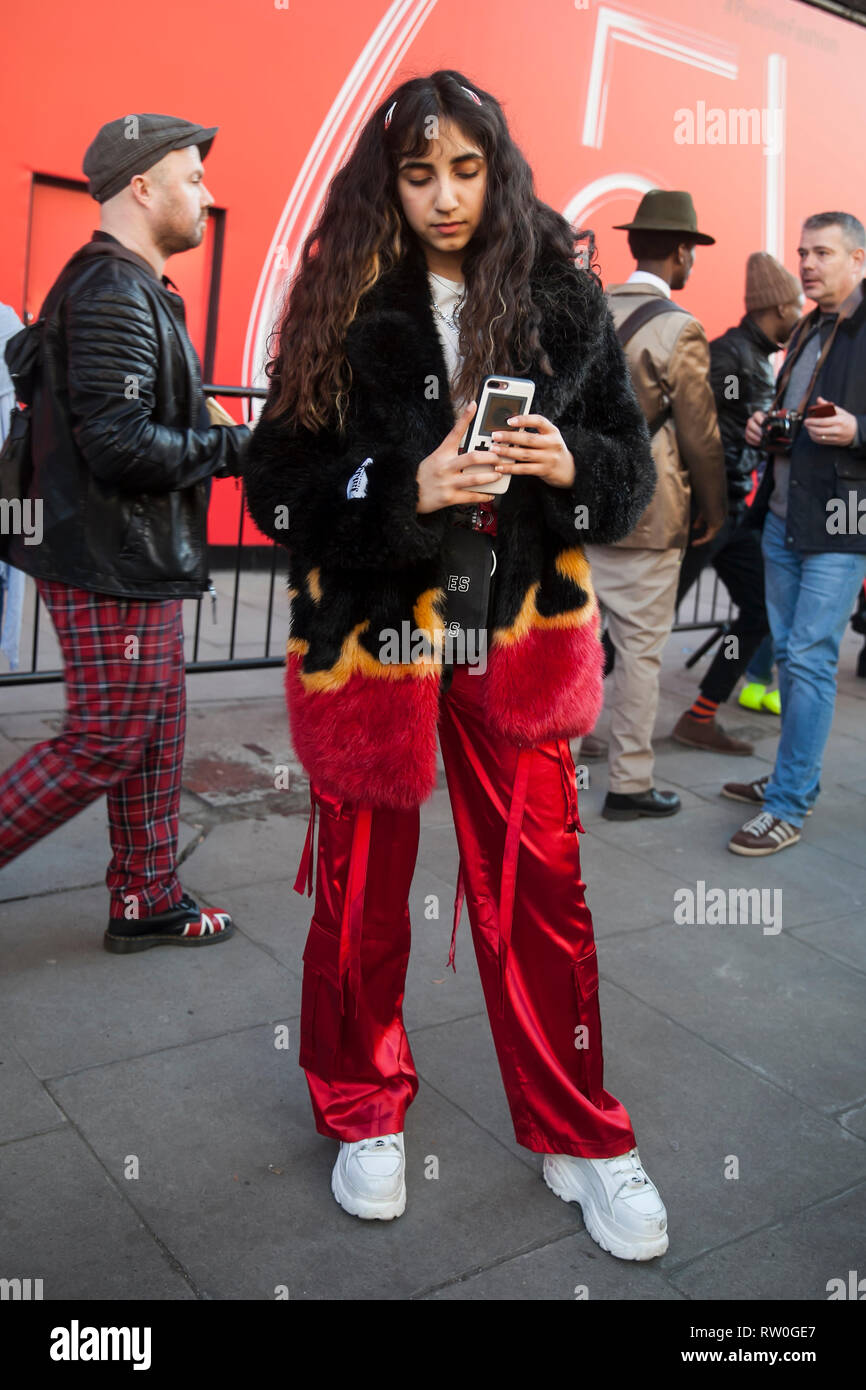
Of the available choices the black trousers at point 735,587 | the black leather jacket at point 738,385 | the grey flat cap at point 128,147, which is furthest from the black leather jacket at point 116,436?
the black leather jacket at point 738,385

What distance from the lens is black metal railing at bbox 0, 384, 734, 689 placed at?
5272 mm

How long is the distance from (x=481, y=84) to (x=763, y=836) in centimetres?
633

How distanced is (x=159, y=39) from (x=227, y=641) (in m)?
3.97

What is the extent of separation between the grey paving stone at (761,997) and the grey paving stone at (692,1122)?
0.30ft

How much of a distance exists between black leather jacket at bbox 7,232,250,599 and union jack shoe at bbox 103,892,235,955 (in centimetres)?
93

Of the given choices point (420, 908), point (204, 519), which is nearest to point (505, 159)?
point (204, 519)

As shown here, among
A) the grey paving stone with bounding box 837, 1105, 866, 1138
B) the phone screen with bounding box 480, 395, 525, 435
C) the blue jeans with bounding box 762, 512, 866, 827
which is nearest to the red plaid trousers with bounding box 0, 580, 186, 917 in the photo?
the phone screen with bounding box 480, 395, 525, 435

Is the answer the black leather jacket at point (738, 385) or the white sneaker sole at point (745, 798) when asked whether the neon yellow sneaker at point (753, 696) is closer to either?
the black leather jacket at point (738, 385)

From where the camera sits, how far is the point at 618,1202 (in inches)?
97.0

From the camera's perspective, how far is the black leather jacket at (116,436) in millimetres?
3168

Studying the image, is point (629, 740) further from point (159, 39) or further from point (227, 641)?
point (159, 39)

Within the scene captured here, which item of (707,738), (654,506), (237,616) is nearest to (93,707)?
(654,506)

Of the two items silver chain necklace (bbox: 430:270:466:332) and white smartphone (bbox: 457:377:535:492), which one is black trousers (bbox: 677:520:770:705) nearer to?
silver chain necklace (bbox: 430:270:466:332)

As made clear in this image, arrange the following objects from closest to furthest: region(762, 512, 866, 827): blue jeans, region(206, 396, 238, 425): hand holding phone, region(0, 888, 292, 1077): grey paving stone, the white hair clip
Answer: the white hair clip
region(0, 888, 292, 1077): grey paving stone
region(206, 396, 238, 425): hand holding phone
region(762, 512, 866, 827): blue jeans
